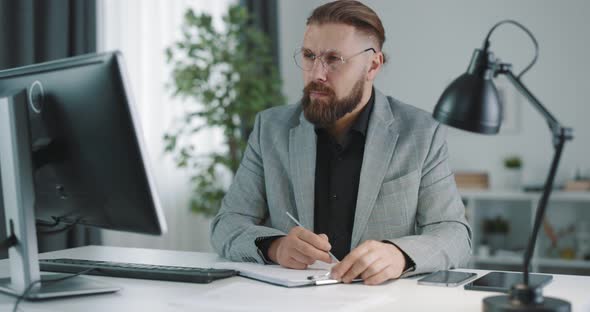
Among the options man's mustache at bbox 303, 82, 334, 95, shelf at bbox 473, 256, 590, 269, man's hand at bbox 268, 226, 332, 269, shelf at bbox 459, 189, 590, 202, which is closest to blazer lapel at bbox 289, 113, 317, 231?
man's mustache at bbox 303, 82, 334, 95

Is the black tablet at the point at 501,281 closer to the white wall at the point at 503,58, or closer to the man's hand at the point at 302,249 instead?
the man's hand at the point at 302,249

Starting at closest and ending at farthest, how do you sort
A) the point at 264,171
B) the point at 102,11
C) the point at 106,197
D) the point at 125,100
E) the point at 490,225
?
the point at 125,100 < the point at 106,197 < the point at 264,171 < the point at 102,11 < the point at 490,225

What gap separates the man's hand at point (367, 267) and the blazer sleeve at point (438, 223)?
0.09 metres

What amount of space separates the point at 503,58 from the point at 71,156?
4565 millimetres

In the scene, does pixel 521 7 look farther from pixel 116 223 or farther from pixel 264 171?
pixel 116 223

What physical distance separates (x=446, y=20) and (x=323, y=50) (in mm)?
3800

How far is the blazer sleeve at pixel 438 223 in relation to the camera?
5.26 feet

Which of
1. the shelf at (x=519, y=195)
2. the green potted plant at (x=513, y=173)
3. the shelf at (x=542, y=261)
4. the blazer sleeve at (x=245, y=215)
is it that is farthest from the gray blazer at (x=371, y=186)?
the green potted plant at (x=513, y=173)

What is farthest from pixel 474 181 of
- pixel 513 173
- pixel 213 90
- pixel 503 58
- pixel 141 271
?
pixel 141 271

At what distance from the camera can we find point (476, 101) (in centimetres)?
123

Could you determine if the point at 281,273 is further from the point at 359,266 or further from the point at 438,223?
the point at 438,223

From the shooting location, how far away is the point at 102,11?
3.73 m

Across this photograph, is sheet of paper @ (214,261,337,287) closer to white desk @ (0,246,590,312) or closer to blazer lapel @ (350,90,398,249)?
white desk @ (0,246,590,312)

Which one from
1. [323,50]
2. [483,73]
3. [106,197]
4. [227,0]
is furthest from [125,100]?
[227,0]
